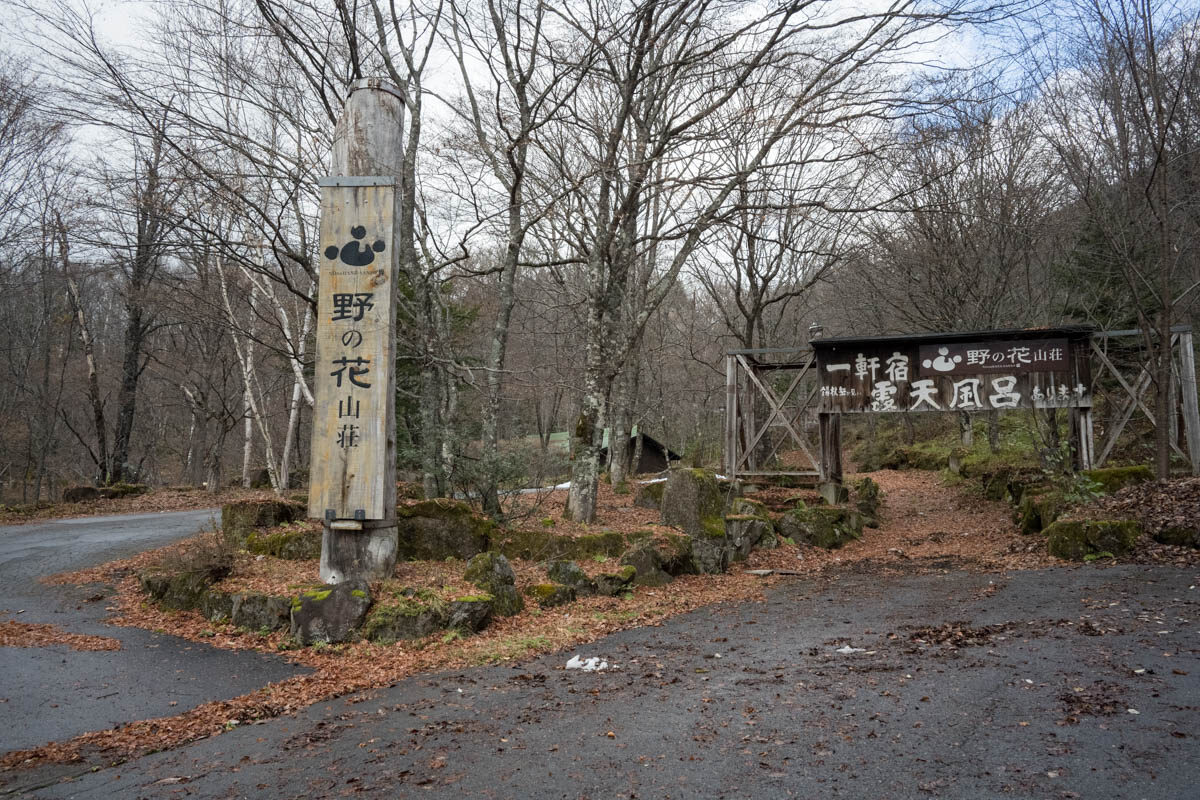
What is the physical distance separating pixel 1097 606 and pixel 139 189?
46.4ft

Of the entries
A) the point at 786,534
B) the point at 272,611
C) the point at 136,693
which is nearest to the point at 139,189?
the point at 272,611

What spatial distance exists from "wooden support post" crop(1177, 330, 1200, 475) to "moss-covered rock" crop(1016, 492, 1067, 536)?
8.23 feet

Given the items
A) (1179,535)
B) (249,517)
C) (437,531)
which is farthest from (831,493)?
(249,517)

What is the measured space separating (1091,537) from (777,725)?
281 inches

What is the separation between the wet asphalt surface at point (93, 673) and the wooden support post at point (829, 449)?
11.1 m

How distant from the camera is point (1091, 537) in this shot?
935cm

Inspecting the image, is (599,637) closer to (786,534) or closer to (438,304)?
(786,534)

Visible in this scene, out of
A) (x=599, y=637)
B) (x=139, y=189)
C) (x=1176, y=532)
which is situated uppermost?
(x=139, y=189)

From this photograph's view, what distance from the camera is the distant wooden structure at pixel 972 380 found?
494 inches

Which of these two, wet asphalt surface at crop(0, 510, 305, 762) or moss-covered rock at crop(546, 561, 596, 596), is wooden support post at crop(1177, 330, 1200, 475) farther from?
wet asphalt surface at crop(0, 510, 305, 762)

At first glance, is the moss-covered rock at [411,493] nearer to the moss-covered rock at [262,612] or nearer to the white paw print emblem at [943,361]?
the moss-covered rock at [262,612]

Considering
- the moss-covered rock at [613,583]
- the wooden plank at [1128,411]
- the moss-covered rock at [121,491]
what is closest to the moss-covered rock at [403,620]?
the moss-covered rock at [613,583]

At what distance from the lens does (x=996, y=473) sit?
15.9 meters

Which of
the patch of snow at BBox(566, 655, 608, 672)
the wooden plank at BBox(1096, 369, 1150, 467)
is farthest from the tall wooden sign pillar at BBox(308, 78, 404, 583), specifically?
the wooden plank at BBox(1096, 369, 1150, 467)
